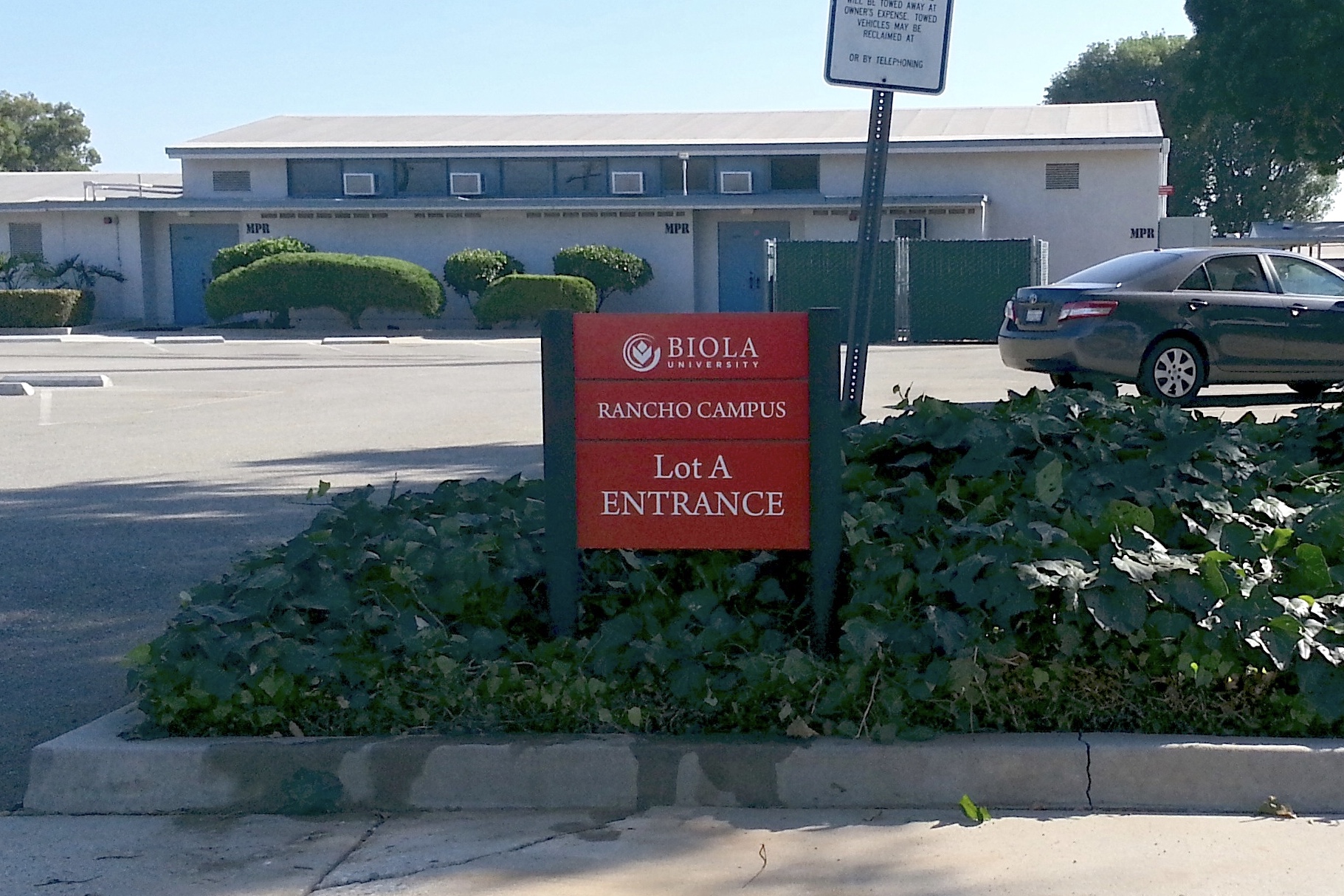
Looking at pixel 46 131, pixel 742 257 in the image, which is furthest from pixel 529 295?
pixel 46 131

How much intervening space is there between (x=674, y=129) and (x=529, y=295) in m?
9.37

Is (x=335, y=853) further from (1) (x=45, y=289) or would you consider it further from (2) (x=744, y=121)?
(2) (x=744, y=121)

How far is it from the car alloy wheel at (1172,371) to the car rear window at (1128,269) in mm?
681

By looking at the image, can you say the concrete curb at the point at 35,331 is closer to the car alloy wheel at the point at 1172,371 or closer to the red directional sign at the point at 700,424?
the car alloy wheel at the point at 1172,371

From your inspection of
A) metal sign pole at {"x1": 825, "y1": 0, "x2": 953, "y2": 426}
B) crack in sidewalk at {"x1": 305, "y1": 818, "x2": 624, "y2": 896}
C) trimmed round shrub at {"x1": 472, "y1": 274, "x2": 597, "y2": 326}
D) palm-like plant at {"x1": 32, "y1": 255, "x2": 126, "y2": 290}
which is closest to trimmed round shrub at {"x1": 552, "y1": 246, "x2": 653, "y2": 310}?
trimmed round shrub at {"x1": 472, "y1": 274, "x2": 597, "y2": 326}

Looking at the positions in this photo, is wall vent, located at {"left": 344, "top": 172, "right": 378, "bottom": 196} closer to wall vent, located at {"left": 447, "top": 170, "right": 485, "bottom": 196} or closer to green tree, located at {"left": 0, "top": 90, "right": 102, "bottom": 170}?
wall vent, located at {"left": 447, "top": 170, "right": 485, "bottom": 196}

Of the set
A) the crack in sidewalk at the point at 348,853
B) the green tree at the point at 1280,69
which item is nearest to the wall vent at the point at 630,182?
the green tree at the point at 1280,69

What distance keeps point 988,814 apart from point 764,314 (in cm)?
171

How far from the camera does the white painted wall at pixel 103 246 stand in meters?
38.7

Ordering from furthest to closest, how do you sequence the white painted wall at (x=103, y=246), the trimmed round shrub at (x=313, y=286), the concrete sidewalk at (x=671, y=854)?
1. the white painted wall at (x=103, y=246)
2. the trimmed round shrub at (x=313, y=286)
3. the concrete sidewalk at (x=671, y=854)

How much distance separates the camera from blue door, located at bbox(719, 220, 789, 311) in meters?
37.6

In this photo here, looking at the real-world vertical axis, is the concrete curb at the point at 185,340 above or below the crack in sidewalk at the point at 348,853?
above

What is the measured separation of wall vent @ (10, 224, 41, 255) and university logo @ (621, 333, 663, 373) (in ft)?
125

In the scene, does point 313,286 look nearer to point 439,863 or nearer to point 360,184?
point 360,184
